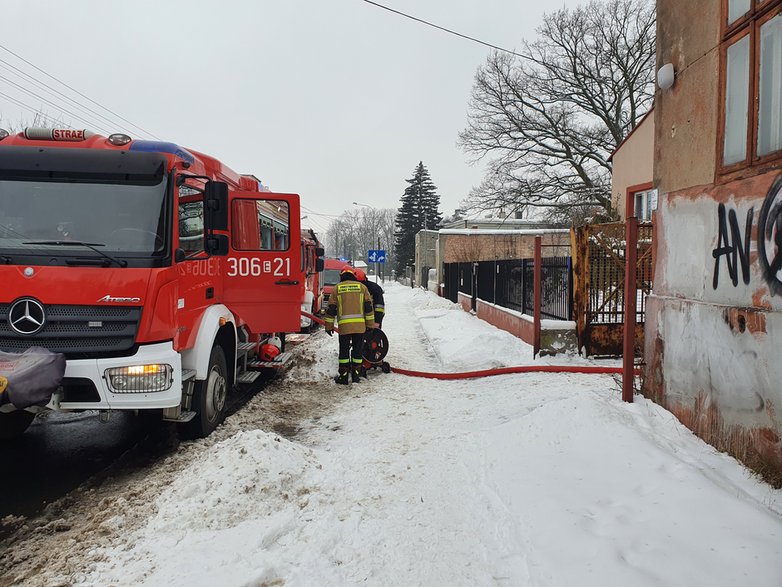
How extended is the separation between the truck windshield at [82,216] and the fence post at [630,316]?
4781 mm

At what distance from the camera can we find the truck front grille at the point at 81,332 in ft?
13.5

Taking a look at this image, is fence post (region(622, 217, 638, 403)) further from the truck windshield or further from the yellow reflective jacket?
the truck windshield

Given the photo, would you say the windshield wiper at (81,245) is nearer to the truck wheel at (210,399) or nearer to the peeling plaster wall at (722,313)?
the truck wheel at (210,399)

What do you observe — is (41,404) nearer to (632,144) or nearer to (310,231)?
(310,231)

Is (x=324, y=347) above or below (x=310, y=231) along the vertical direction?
below

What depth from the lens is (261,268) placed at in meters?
6.70

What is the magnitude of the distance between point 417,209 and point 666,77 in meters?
65.0

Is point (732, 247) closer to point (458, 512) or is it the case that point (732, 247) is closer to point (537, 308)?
point (458, 512)

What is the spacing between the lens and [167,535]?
10.6ft

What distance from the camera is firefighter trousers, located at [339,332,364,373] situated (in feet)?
25.8

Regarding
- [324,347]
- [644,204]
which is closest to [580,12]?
[644,204]

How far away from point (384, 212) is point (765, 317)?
4845 inches

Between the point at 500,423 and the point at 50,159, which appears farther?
the point at 500,423

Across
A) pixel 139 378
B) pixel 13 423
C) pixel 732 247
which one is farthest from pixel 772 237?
pixel 13 423
